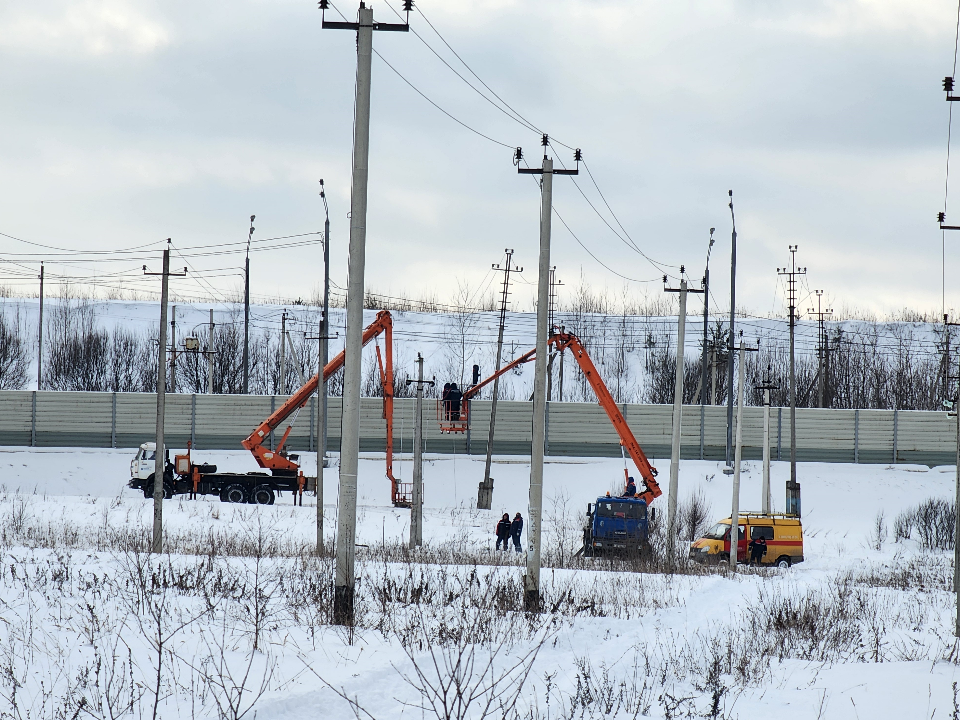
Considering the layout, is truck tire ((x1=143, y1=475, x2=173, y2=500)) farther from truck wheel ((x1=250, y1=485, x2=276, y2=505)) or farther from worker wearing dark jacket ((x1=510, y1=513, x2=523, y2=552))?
worker wearing dark jacket ((x1=510, y1=513, x2=523, y2=552))

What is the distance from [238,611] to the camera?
11.6m

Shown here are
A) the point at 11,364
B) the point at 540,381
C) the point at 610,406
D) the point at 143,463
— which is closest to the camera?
the point at 540,381

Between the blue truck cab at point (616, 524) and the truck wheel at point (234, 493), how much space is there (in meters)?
14.4

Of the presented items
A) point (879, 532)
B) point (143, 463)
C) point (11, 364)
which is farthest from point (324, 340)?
point (11, 364)

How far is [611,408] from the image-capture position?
3388 centimetres

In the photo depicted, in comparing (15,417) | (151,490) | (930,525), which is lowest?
(930,525)

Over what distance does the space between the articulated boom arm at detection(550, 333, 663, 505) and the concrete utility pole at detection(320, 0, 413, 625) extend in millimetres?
20636

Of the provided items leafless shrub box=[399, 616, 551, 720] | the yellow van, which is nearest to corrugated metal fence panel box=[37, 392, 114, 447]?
the yellow van

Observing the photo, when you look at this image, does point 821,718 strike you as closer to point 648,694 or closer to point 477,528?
point 648,694

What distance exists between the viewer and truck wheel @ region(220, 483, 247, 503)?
36594 mm

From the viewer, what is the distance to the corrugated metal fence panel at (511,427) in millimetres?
43906

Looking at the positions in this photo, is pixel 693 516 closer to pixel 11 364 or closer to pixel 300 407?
pixel 300 407

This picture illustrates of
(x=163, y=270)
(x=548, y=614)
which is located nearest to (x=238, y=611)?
(x=548, y=614)

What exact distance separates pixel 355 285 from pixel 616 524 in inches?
689
